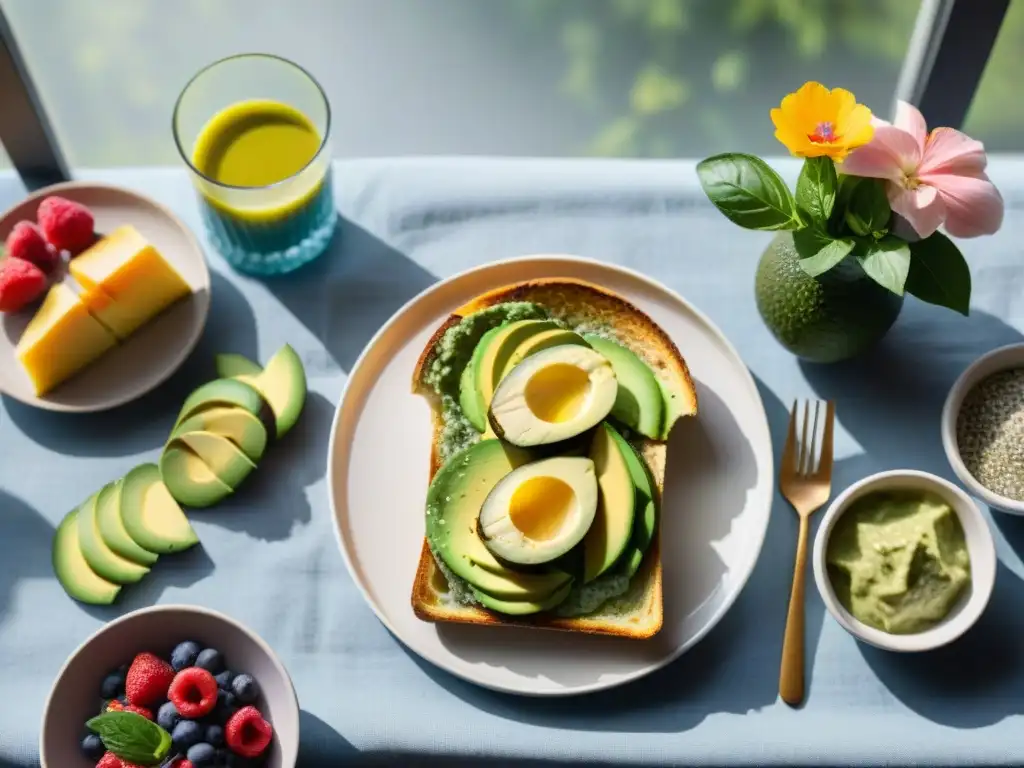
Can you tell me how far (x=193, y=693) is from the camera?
1.61 m

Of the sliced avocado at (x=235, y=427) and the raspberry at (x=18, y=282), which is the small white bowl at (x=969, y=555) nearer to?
the sliced avocado at (x=235, y=427)

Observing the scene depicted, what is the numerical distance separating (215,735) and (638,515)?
2.22 ft

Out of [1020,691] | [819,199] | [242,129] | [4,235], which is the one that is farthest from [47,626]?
[1020,691]

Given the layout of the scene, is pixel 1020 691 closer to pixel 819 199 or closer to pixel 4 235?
pixel 819 199

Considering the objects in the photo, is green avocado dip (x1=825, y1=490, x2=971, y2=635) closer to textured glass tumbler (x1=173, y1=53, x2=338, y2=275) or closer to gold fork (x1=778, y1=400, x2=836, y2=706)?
gold fork (x1=778, y1=400, x2=836, y2=706)

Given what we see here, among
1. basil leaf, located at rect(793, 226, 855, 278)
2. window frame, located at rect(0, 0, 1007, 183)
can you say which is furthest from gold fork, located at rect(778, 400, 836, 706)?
window frame, located at rect(0, 0, 1007, 183)

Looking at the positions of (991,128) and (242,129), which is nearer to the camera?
(242,129)

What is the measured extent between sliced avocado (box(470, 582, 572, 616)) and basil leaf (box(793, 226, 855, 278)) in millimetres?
564

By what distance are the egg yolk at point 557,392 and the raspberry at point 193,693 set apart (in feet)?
1.98

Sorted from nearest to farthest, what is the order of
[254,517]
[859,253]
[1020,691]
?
[859,253] → [1020,691] → [254,517]

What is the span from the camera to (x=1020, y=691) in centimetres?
172

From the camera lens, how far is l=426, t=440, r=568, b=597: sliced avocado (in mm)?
1648

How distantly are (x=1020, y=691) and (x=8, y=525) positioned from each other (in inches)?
63.7

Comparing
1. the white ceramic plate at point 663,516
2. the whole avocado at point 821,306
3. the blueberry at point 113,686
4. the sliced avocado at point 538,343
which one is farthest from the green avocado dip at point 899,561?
the blueberry at point 113,686
